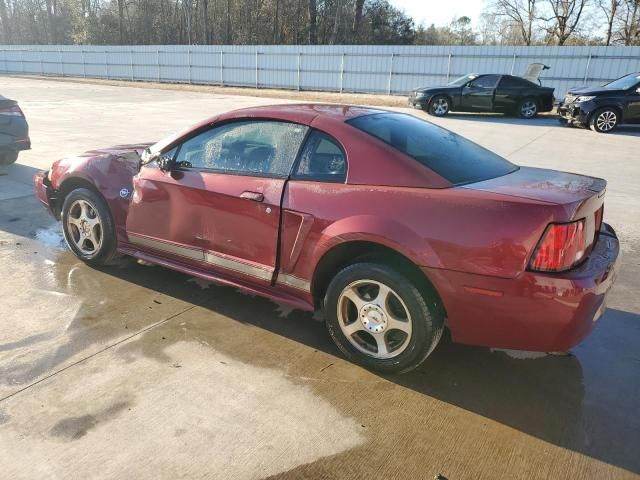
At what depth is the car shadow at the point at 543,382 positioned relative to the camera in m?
2.64

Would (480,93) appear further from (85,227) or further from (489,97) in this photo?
(85,227)

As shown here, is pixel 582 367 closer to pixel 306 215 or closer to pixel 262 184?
pixel 306 215

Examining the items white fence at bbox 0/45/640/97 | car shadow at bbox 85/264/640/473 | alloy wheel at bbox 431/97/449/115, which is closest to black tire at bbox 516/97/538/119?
alloy wheel at bbox 431/97/449/115

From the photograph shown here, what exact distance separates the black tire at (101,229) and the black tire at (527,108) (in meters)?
15.7


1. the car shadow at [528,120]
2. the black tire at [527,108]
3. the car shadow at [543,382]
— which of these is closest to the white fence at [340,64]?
the car shadow at [528,120]

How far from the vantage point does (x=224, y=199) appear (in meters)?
3.53

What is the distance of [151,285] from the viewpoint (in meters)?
4.31

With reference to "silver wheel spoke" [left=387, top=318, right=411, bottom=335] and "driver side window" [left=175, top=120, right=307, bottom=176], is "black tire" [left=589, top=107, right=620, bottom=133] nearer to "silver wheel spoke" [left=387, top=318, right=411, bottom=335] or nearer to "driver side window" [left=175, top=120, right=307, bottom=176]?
"driver side window" [left=175, top=120, right=307, bottom=176]

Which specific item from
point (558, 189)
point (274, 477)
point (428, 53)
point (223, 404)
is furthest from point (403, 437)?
point (428, 53)

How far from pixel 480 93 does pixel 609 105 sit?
4.20m

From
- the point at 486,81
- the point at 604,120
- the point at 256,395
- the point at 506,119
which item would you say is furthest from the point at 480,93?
the point at 256,395

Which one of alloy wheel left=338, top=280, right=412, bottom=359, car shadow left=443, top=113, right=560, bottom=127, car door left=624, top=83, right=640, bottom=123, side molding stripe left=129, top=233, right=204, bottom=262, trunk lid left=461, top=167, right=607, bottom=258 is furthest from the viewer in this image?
car shadow left=443, top=113, right=560, bottom=127

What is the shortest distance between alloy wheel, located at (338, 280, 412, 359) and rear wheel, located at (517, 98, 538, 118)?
52.8 ft

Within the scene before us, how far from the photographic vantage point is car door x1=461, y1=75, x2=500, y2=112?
17047 millimetres
